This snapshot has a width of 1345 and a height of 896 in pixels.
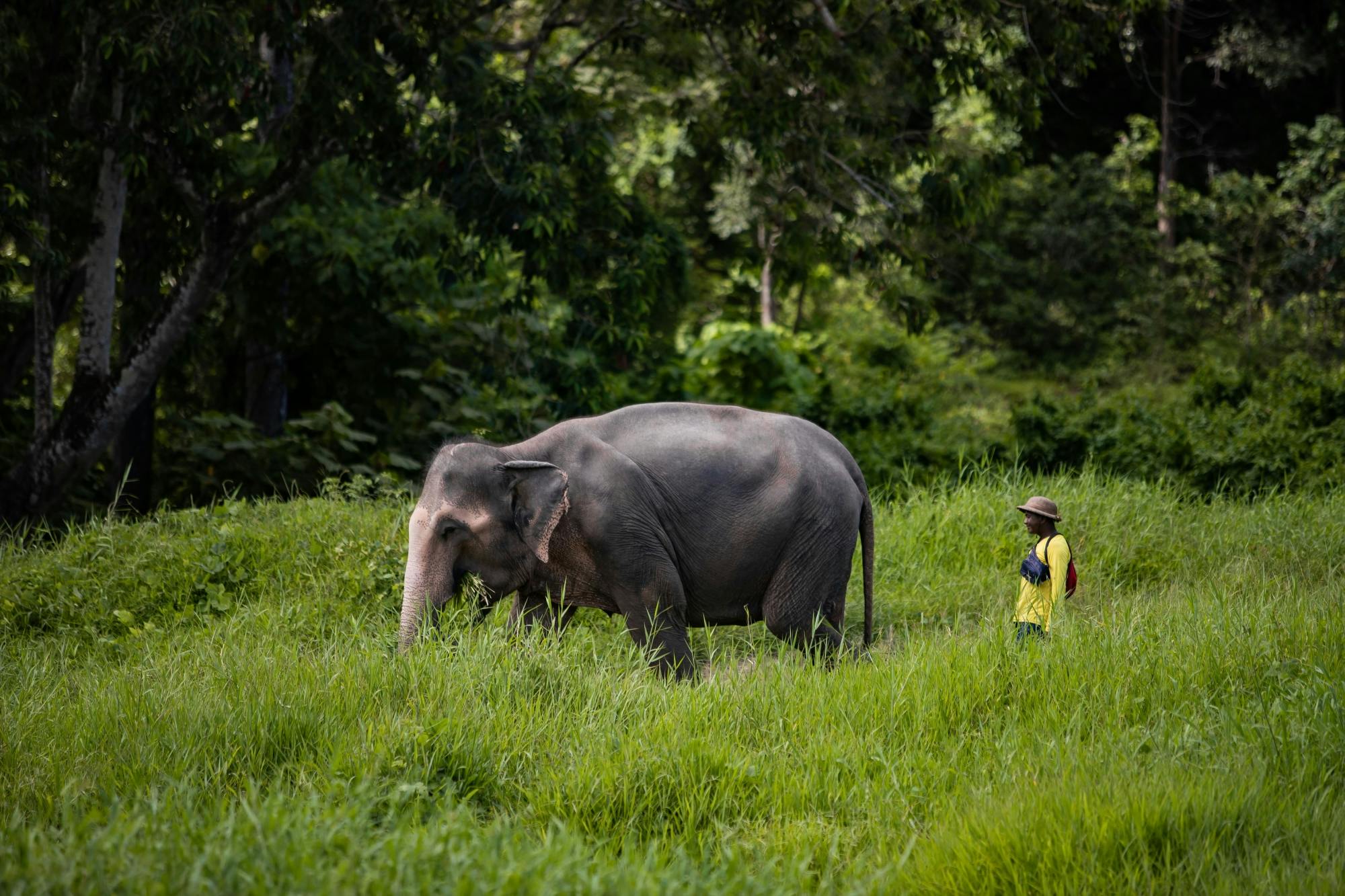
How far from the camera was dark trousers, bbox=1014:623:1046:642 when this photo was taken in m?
5.39

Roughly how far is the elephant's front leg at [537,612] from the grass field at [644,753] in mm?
230

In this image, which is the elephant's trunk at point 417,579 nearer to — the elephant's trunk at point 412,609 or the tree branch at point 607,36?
the elephant's trunk at point 412,609

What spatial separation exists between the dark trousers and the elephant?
31.8 inches

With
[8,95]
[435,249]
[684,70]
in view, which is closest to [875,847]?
[8,95]

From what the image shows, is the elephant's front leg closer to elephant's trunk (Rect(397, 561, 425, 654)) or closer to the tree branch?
elephant's trunk (Rect(397, 561, 425, 654))

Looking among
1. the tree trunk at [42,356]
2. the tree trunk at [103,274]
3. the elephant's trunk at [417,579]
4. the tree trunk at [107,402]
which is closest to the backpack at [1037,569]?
the elephant's trunk at [417,579]

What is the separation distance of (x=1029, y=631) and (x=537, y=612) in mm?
2234

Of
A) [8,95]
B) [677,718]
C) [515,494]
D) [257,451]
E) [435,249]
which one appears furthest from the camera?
[435,249]

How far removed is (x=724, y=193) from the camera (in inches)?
707

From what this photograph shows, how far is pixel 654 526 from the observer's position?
18.1ft

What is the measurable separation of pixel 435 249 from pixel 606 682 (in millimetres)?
6619

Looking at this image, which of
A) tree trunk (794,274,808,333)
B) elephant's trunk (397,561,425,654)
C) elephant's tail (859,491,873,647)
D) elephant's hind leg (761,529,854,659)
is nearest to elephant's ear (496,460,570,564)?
elephant's trunk (397,561,425,654)

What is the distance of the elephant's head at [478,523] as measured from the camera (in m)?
5.44

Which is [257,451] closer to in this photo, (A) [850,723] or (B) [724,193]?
(A) [850,723]
